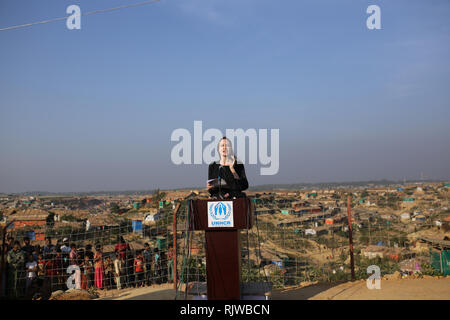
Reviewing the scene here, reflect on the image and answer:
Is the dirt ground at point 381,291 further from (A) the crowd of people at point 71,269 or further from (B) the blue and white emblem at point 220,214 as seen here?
(A) the crowd of people at point 71,269

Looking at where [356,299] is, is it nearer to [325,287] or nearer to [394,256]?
[325,287]

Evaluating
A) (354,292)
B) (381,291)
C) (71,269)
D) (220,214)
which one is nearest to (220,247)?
(220,214)

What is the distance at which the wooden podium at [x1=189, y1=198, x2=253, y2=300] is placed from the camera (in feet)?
13.9

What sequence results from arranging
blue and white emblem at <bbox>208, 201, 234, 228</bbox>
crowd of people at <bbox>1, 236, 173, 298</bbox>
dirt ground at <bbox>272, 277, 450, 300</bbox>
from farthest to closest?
crowd of people at <bbox>1, 236, 173, 298</bbox>
dirt ground at <bbox>272, 277, 450, 300</bbox>
blue and white emblem at <bbox>208, 201, 234, 228</bbox>

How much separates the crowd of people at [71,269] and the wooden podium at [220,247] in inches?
123

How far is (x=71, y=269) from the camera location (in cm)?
768

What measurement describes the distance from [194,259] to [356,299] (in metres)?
4.29

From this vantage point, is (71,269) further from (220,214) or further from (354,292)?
(354,292)

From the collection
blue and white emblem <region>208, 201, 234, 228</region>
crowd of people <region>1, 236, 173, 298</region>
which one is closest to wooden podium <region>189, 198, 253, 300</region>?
blue and white emblem <region>208, 201, 234, 228</region>

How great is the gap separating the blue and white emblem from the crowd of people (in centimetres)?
344

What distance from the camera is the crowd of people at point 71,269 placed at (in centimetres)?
676

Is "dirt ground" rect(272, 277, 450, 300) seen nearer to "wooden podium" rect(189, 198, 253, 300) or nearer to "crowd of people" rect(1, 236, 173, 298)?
"wooden podium" rect(189, 198, 253, 300)

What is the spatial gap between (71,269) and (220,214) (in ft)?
17.3

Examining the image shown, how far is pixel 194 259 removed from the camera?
333 inches
